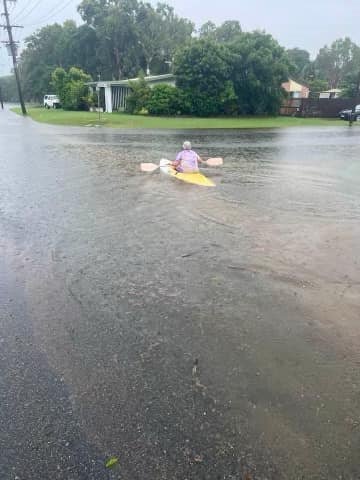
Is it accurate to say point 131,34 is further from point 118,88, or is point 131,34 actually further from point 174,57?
point 174,57

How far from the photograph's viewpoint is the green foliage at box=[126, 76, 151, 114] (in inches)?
1559

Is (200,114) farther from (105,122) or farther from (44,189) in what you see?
(44,189)

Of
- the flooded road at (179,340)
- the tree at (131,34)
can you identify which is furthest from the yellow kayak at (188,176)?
the tree at (131,34)

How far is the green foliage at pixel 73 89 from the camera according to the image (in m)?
47.6

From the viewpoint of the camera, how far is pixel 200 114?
40.4m

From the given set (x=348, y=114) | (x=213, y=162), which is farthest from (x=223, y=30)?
(x=213, y=162)

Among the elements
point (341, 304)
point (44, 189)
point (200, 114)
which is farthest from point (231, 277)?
point (200, 114)

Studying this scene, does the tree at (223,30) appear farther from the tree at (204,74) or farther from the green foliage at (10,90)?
the green foliage at (10,90)

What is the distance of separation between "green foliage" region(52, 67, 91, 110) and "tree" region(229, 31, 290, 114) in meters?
18.8

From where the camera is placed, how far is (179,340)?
3.85 meters

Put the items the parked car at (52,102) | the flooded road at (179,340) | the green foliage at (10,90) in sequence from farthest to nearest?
the green foliage at (10,90) → the parked car at (52,102) → the flooded road at (179,340)

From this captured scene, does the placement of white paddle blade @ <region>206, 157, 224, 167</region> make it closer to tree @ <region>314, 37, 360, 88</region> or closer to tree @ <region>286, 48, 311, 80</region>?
tree @ <region>286, 48, 311, 80</region>

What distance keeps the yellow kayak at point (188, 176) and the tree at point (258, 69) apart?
102ft

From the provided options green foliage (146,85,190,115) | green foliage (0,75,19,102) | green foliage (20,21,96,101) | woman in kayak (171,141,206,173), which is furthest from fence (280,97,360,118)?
green foliage (0,75,19,102)
